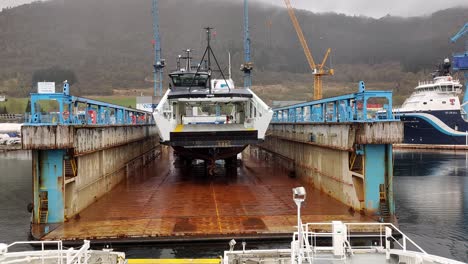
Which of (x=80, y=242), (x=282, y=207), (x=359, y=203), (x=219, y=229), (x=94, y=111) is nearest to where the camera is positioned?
(x=80, y=242)

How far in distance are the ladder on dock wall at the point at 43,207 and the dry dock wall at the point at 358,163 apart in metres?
10.3

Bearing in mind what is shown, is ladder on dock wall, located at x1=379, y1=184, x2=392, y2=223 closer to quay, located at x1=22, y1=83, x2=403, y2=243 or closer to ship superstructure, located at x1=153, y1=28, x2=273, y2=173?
quay, located at x1=22, y1=83, x2=403, y2=243

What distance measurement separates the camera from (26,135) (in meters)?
12.8

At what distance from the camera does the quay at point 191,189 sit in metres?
12.6

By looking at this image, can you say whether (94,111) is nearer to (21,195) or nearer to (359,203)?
(21,195)

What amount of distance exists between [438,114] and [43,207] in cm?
5601

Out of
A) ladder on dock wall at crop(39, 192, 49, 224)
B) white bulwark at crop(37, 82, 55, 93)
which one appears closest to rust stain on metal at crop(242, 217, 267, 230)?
ladder on dock wall at crop(39, 192, 49, 224)

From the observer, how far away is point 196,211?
48.2 ft

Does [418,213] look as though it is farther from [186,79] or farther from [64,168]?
[186,79]

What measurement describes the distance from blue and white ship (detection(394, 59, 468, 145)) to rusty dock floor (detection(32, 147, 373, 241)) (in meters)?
43.5

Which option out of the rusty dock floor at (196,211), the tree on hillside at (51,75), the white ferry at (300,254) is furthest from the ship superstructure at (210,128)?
the tree on hillside at (51,75)

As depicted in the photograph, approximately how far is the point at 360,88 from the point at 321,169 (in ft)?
17.4

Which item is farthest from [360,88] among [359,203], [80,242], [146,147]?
[146,147]

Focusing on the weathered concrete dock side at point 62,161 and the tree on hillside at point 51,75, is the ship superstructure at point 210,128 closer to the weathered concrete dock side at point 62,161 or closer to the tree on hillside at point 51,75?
the weathered concrete dock side at point 62,161
